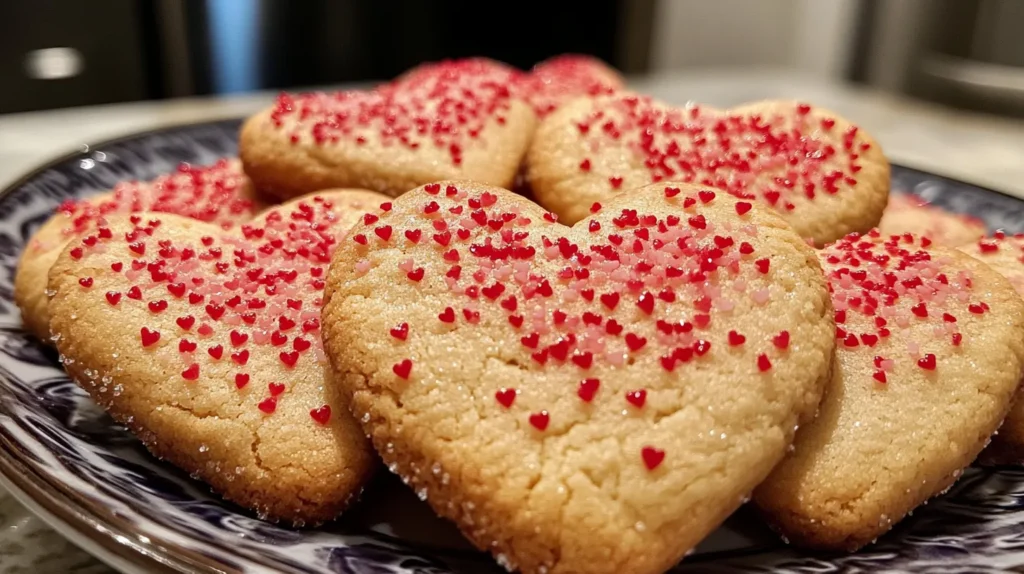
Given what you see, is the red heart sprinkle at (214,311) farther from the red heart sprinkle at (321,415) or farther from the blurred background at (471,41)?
the blurred background at (471,41)

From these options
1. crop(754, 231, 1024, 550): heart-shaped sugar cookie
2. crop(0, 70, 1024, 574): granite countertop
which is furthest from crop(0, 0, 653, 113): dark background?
crop(754, 231, 1024, 550): heart-shaped sugar cookie

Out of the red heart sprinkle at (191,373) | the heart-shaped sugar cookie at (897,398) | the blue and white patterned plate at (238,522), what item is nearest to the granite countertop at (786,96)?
the heart-shaped sugar cookie at (897,398)

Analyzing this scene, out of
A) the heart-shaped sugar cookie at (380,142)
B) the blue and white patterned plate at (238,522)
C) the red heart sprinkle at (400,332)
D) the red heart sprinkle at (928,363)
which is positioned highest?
the heart-shaped sugar cookie at (380,142)

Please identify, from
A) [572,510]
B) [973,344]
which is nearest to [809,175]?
[973,344]

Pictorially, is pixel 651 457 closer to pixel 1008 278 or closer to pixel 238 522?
pixel 238 522

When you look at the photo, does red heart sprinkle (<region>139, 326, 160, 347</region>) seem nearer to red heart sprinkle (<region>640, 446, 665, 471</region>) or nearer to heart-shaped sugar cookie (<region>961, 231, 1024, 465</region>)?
red heart sprinkle (<region>640, 446, 665, 471</region>)

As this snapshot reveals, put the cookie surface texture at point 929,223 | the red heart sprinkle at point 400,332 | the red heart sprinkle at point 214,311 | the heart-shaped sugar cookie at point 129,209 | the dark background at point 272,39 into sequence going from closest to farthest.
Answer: the red heart sprinkle at point 400,332
the red heart sprinkle at point 214,311
the heart-shaped sugar cookie at point 129,209
the cookie surface texture at point 929,223
the dark background at point 272,39

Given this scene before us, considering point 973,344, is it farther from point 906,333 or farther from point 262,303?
point 262,303
